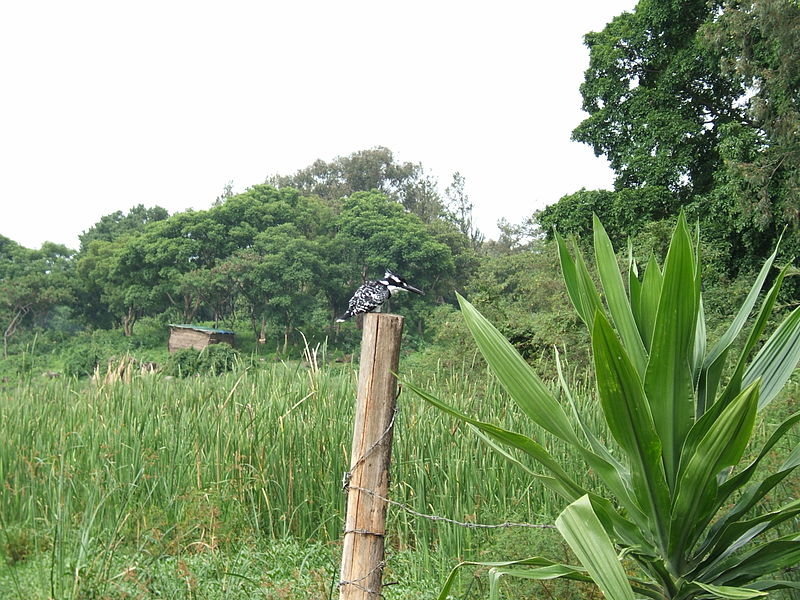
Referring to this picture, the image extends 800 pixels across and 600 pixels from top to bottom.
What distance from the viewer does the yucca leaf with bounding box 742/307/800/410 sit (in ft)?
6.62

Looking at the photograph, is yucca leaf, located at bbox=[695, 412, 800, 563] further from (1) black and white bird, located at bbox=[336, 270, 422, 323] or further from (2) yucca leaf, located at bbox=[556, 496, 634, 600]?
(1) black and white bird, located at bbox=[336, 270, 422, 323]

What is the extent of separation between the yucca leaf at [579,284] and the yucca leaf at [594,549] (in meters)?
0.69

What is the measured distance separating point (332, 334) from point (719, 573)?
2140 centimetres

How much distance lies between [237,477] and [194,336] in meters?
18.9

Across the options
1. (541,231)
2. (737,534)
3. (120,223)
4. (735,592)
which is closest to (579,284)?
(737,534)

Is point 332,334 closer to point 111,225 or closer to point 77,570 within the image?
point 111,225

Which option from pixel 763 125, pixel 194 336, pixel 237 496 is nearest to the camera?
pixel 237 496

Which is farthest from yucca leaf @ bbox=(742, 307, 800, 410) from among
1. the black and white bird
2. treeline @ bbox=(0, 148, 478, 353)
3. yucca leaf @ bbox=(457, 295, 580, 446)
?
treeline @ bbox=(0, 148, 478, 353)

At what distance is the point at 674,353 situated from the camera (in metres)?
1.77

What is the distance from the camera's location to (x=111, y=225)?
30109 mm

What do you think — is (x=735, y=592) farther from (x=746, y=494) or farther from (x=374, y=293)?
(x=374, y=293)

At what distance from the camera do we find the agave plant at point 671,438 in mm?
1698

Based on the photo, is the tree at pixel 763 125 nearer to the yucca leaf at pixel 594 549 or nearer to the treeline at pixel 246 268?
the yucca leaf at pixel 594 549

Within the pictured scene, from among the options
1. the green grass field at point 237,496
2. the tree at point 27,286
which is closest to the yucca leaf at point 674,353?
the green grass field at point 237,496
